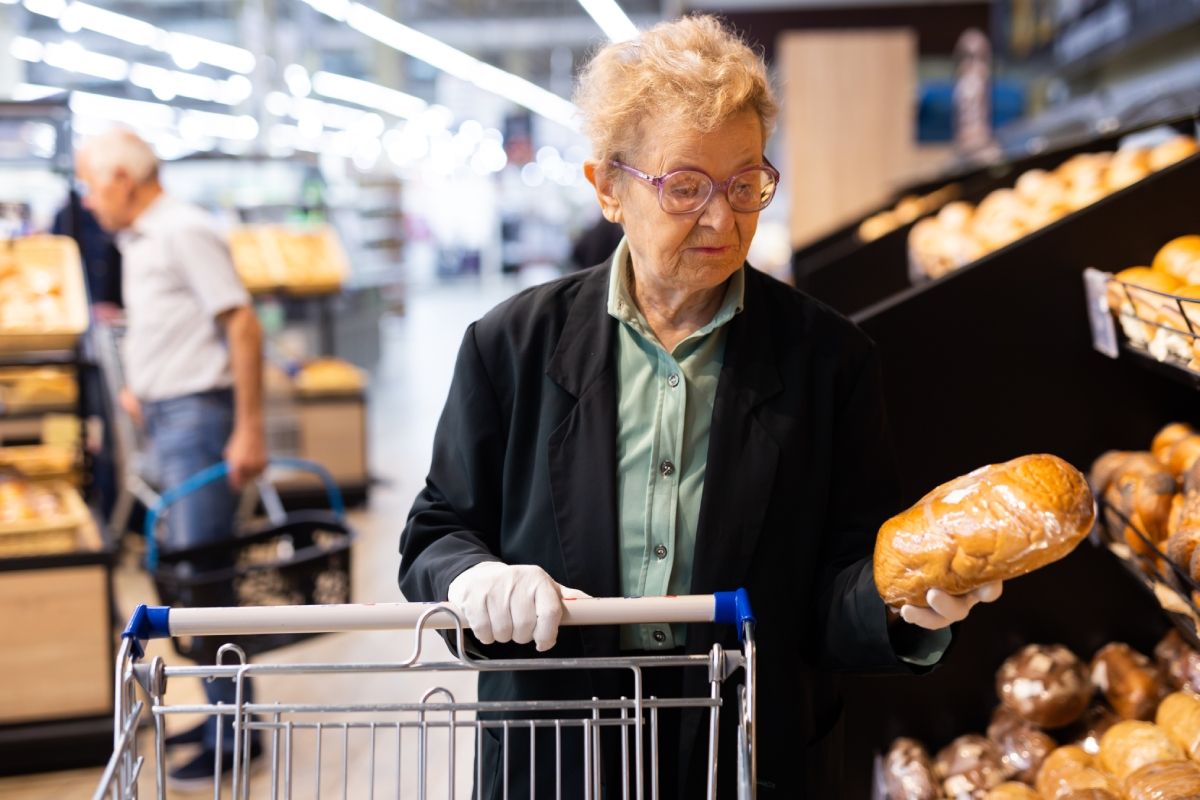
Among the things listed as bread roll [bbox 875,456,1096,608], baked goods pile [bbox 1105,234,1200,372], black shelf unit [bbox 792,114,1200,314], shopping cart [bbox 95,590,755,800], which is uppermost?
black shelf unit [bbox 792,114,1200,314]

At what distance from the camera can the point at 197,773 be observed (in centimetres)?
385

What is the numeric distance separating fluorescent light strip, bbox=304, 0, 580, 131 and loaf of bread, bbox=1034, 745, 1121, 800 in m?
8.61

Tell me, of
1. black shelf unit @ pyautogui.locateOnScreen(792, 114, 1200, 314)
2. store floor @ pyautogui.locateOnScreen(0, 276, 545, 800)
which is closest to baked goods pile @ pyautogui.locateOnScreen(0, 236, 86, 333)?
store floor @ pyautogui.locateOnScreen(0, 276, 545, 800)

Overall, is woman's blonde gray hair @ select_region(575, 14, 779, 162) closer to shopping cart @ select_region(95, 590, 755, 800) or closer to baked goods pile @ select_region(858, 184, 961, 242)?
shopping cart @ select_region(95, 590, 755, 800)

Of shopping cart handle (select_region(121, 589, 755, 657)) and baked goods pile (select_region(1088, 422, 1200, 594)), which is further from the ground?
baked goods pile (select_region(1088, 422, 1200, 594))

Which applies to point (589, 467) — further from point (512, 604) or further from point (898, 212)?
point (898, 212)

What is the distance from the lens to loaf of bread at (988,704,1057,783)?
217 centimetres

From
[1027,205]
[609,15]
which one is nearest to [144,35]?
[609,15]

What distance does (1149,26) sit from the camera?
5.54 metres

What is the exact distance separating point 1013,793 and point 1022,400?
71 centimetres

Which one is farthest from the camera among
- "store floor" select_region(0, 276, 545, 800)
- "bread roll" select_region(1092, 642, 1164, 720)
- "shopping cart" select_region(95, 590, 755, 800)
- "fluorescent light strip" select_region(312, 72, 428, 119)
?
"fluorescent light strip" select_region(312, 72, 428, 119)

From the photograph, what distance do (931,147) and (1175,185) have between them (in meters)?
7.21

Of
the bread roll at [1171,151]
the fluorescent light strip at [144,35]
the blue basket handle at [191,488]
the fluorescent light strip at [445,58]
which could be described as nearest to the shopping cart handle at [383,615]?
the bread roll at [1171,151]

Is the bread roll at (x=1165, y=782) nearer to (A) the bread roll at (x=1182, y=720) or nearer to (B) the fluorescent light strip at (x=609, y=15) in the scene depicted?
(A) the bread roll at (x=1182, y=720)
